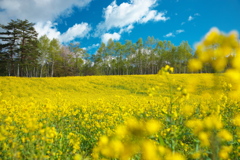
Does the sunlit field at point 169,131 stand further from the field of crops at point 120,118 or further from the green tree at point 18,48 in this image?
the green tree at point 18,48

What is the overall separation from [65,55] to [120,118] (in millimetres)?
39993

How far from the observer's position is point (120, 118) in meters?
4.68

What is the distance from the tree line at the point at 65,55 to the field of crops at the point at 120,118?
16.8m

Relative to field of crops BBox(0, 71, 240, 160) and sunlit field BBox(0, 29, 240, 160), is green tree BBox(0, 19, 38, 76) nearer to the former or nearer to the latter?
field of crops BBox(0, 71, 240, 160)

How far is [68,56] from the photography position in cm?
4059

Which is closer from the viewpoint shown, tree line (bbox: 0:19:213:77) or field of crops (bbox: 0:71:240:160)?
field of crops (bbox: 0:71:240:160)

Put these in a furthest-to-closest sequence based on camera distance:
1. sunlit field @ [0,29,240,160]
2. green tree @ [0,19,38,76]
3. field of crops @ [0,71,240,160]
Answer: green tree @ [0,19,38,76]
field of crops @ [0,71,240,160]
sunlit field @ [0,29,240,160]

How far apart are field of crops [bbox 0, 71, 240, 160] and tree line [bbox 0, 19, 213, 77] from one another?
16.8 meters

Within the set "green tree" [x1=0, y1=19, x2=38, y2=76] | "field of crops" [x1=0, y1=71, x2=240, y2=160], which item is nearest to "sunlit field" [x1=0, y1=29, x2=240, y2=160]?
"field of crops" [x1=0, y1=71, x2=240, y2=160]

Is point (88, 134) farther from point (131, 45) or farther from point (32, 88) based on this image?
point (131, 45)

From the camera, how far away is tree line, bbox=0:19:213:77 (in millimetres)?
33188

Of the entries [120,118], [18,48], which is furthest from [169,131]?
[18,48]

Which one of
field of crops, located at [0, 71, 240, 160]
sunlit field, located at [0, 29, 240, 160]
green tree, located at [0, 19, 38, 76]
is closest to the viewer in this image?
sunlit field, located at [0, 29, 240, 160]

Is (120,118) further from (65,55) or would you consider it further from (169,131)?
(65,55)
